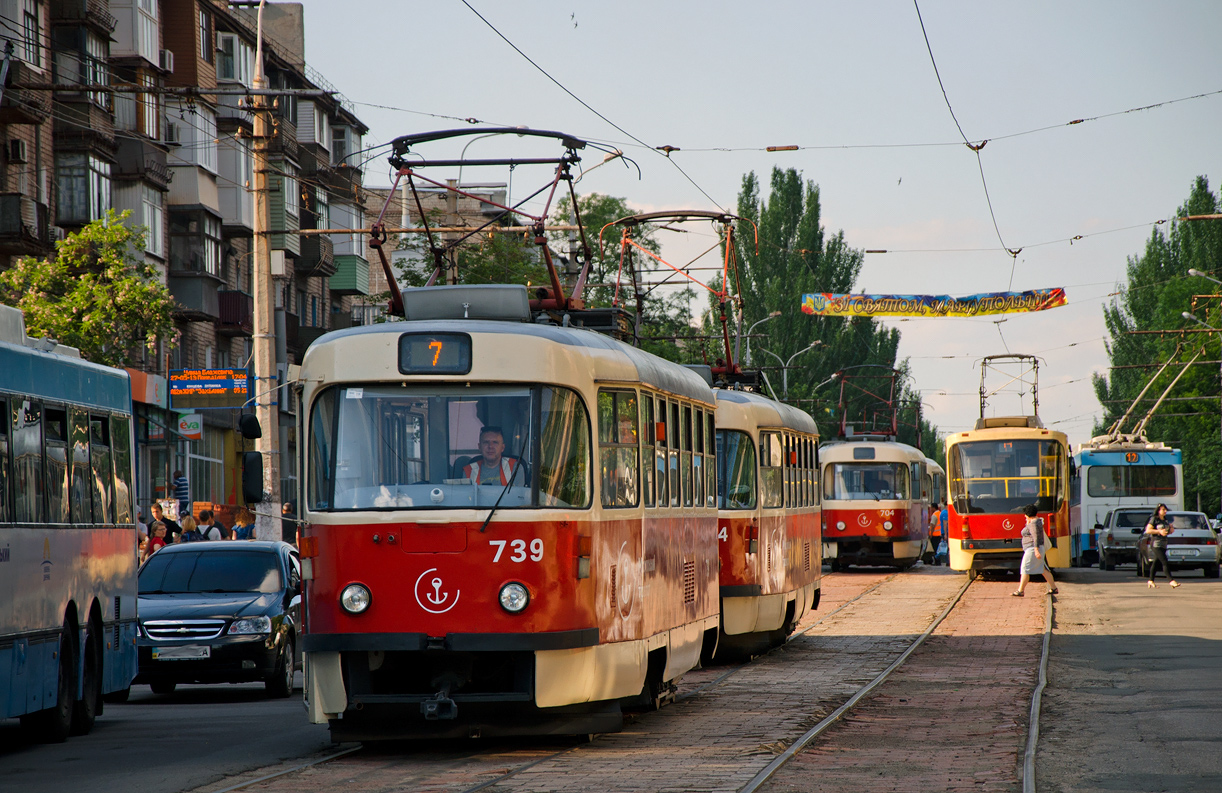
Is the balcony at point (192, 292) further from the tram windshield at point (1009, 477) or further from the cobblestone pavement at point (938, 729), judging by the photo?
the cobblestone pavement at point (938, 729)

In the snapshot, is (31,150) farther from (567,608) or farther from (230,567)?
(567,608)

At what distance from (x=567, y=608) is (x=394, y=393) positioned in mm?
1664

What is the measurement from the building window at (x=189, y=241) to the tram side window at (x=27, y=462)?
31653mm

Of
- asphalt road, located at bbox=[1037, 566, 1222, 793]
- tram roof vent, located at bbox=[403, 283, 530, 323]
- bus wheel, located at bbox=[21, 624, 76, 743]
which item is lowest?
asphalt road, located at bbox=[1037, 566, 1222, 793]

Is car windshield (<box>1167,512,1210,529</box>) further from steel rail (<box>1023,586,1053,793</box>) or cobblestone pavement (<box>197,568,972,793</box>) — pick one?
cobblestone pavement (<box>197,568,972,793</box>)

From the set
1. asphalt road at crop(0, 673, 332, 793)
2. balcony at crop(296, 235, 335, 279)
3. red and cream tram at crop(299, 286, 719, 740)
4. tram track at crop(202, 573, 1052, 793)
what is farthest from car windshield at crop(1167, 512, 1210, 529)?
red and cream tram at crop(299, 286, 719, 740)

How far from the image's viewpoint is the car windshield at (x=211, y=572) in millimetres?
16531

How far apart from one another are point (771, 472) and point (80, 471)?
313 inches

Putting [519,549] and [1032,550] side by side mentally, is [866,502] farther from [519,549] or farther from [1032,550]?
[519,549]

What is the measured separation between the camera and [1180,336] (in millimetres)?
68250

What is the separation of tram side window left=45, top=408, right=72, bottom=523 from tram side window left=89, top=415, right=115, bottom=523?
735 millimetres

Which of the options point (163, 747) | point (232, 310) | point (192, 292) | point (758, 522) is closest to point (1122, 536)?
point (192, 292)

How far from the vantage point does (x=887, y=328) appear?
254 ft

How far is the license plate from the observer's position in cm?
1555
